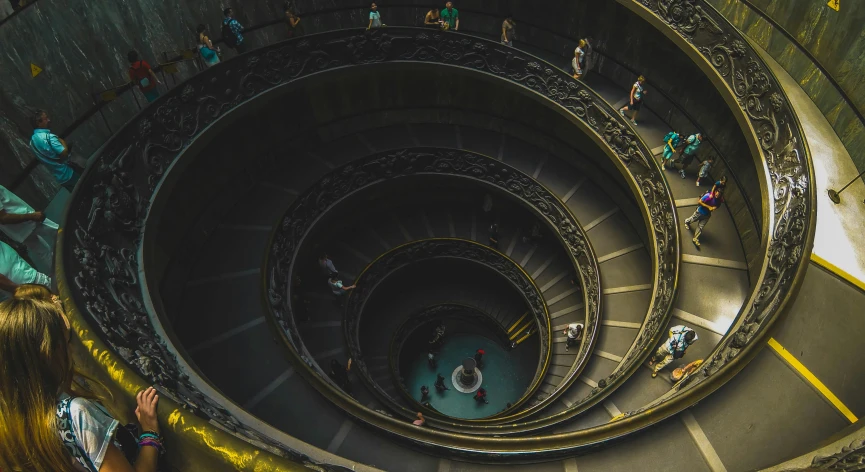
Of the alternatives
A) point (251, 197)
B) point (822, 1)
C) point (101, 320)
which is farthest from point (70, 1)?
point (822, 1)

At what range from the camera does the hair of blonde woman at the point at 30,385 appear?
106 inches

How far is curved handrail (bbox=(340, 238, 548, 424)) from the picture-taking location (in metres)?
15.1

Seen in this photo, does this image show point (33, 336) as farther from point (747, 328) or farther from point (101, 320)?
point (747, 328)

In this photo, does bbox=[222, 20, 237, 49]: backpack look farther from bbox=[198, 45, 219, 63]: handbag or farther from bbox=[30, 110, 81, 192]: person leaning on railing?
bbox=[30, 110, 81, 192]: person leaning on railing

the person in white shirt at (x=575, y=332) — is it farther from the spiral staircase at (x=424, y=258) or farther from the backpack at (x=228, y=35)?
the backpack at (x=228, y=35)

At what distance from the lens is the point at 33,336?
2.75m

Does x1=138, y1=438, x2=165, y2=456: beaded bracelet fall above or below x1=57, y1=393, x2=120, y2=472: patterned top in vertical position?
below

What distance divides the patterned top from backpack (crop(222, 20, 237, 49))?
10.6 meters

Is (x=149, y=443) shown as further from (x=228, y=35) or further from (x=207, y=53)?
(x=228, y=35)

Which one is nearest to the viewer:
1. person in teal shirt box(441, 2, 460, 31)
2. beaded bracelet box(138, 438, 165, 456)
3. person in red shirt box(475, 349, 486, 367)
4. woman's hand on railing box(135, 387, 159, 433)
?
beaded bracelet box(138, 438, 165, 456)

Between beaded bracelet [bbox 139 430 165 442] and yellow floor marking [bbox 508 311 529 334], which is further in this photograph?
yellow floor marking [bbox 508 311 529 334]

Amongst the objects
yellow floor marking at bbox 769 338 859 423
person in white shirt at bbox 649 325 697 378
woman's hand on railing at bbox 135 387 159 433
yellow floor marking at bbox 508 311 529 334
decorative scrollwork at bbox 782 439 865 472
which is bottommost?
yellow floor marking at bbox 508 311 529 334

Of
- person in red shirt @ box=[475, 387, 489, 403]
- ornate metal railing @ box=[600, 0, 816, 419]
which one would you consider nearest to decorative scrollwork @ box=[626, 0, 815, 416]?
ornate metal railing @ box=[600, 0, 816, 419]

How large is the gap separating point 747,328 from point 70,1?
13331 millimetres
